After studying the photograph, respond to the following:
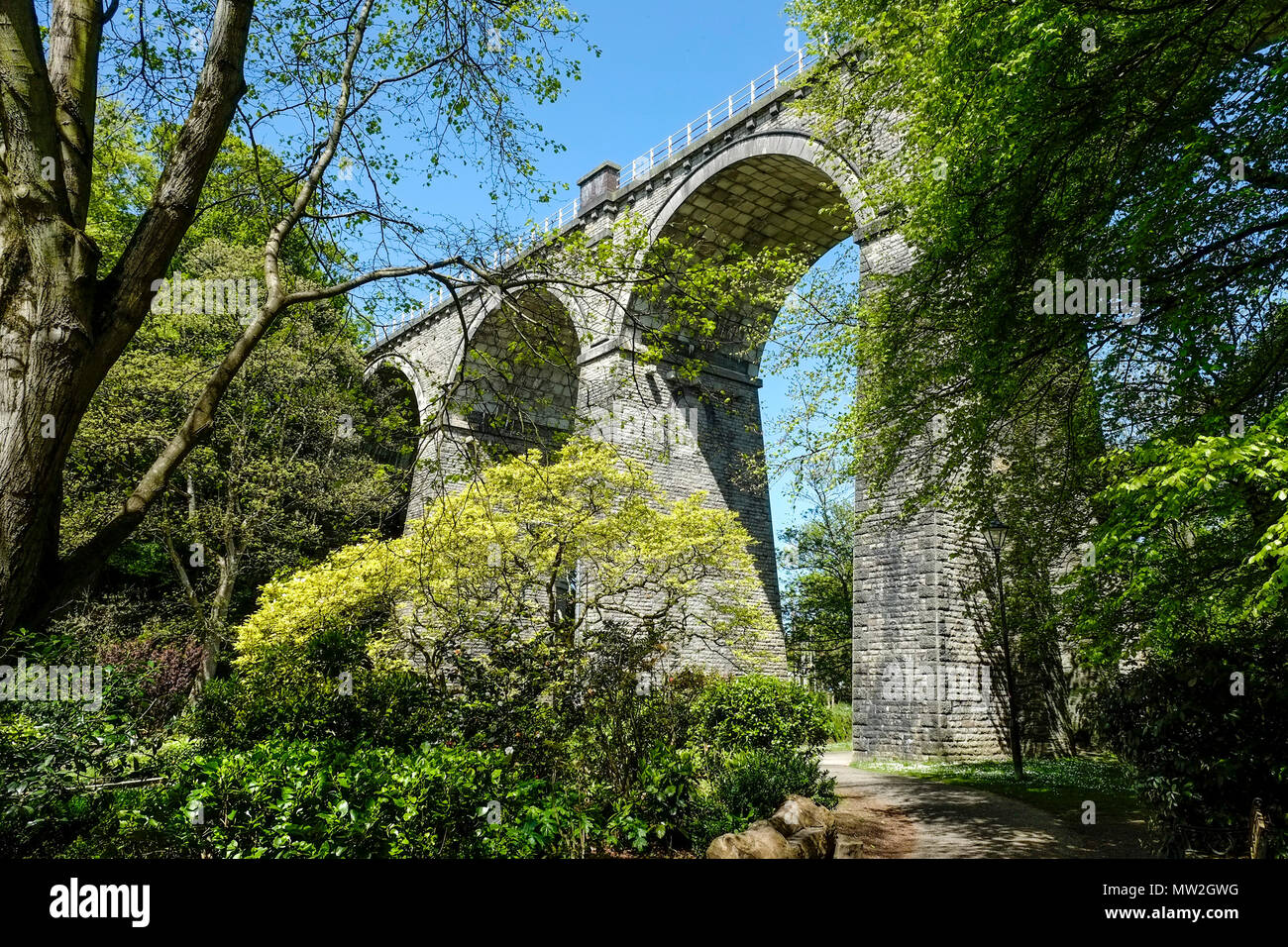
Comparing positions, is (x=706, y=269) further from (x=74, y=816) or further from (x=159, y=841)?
(x=74, y=816)

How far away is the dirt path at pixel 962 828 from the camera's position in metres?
6.73

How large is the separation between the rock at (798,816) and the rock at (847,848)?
0.15 metres

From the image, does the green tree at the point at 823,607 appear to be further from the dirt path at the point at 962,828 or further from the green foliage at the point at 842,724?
the dirt path at the point at 962,828

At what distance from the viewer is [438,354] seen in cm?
A: 2573

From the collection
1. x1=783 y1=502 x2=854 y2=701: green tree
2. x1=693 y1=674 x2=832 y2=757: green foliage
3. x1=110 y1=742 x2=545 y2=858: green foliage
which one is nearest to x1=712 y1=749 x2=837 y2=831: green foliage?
x1=693 y1=674 x2=832 y2=757: green foliage

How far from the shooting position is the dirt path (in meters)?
6.73

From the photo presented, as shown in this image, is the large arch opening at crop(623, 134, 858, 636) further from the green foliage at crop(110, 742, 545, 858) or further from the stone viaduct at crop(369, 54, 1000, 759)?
the green foliage at crop(110, 742, 545, 858)

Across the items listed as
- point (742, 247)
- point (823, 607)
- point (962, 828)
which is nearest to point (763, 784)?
point (962, 828)

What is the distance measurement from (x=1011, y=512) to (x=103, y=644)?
12.9 meters

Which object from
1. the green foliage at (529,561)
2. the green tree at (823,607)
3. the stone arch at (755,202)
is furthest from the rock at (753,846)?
the green tree at (823,607)

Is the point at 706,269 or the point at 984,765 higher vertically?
the point at 706,269

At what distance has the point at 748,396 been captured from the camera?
19625 millimetres

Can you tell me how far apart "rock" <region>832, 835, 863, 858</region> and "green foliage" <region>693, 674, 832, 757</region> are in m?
2.97
